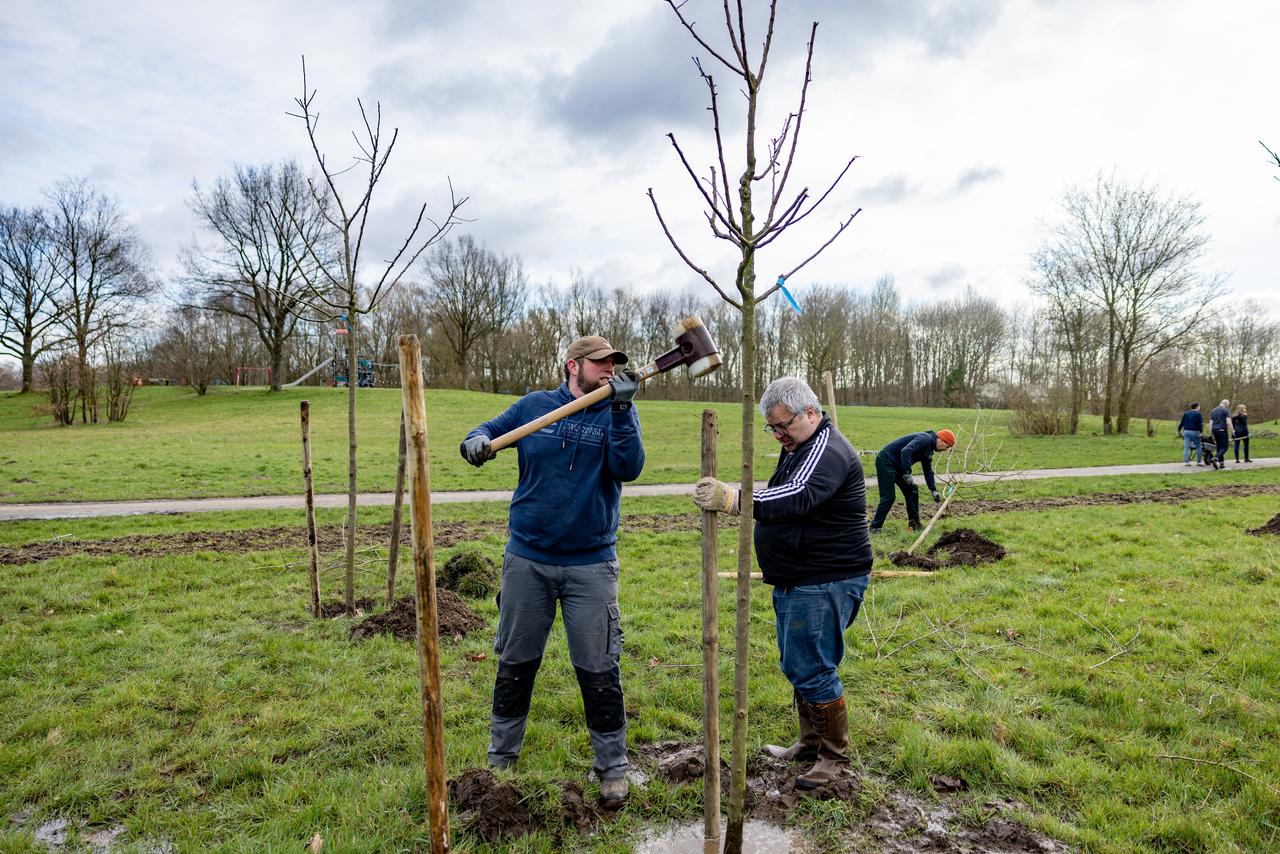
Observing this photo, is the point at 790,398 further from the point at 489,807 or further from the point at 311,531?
the point at 311,531

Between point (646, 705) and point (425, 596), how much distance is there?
2275 mm

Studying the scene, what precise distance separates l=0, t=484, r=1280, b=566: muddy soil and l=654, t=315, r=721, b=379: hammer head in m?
6.61

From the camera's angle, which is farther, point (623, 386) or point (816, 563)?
point (816, 563)

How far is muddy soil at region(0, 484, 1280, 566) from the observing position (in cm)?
830

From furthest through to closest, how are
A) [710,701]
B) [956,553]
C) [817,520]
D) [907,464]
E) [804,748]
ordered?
[907,464] < [956,553] < [804,748] < [817,520] < [710,701]

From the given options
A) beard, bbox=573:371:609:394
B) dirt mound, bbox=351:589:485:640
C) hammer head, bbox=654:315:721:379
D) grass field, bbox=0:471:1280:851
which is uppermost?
hammer head, bbox=654:315:721:379

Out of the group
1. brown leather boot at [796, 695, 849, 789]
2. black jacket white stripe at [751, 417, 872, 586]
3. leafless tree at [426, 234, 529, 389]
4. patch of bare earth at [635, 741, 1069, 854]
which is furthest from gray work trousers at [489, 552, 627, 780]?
leafless tree at [426, 234, 529, 389]

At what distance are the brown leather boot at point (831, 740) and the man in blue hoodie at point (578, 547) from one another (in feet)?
3.23

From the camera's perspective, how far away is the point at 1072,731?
3967mm

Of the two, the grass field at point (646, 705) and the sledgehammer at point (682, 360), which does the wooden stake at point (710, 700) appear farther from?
the grass field at point (646, 705)

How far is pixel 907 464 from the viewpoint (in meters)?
9.38

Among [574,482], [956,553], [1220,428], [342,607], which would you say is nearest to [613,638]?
[574,482]

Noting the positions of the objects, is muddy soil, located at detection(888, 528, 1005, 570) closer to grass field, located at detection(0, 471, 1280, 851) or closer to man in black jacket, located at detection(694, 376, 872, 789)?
grass field, located at detection(0, 471, 1280, 851)

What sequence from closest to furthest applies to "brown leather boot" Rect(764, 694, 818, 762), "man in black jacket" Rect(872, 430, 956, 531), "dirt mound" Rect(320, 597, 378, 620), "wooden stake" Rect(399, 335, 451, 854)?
1. "wooden stake" Rect(399, 335, 451, 854)
2. "brown leather boot" Rect(764, 694, 818, 762)
3. "dirt mound" Rect(320, 597, 378, 620)
4. "man in black jacket" Rect(872, 430, 956, 531)
